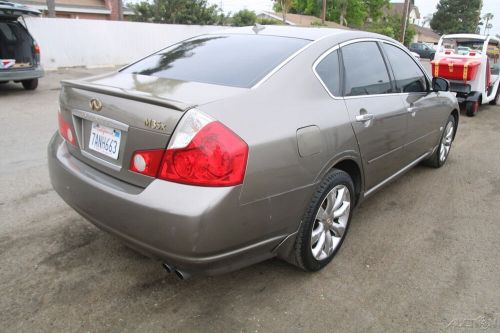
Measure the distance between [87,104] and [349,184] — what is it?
1841 millimetres

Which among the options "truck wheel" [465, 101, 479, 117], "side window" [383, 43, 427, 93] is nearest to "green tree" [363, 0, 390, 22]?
"truck wheel" [465, 101, 479, 117]

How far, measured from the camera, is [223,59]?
2906 mm

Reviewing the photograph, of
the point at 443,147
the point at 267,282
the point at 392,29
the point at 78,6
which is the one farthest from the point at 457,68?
the point at 392,29

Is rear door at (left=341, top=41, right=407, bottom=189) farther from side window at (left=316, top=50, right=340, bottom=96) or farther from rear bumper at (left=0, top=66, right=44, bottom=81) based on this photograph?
rear bumper at (left=0, top=66, right=44, bottom=81)

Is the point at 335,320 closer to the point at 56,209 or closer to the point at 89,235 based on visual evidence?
the point at 89,235

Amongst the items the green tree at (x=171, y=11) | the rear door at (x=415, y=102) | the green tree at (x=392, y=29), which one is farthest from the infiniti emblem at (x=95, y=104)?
the green tree at (x=392, y=29)

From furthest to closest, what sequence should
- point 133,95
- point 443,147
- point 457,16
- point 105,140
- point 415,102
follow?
point 457,16 → point 443,147 → point 415,102 → point 105,140 → point 133,95

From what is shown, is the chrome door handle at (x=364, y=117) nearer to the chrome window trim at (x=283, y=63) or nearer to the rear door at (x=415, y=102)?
the chrome window trim at (x=283, y=63)

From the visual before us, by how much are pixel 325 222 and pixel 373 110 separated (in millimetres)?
981

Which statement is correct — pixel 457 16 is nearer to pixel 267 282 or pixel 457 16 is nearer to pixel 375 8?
pixel 375 8

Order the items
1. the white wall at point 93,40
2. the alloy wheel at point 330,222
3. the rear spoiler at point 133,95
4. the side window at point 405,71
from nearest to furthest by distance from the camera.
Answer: the rear spoiler at point 133,95 < the alloy wheel at point 330,222 < the side window at point 405,71 < the white wall at point 93,40

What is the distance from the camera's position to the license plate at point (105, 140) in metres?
2.33

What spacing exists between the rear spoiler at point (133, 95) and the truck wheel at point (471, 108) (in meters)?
8.70

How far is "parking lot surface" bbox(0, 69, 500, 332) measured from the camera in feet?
7.87
